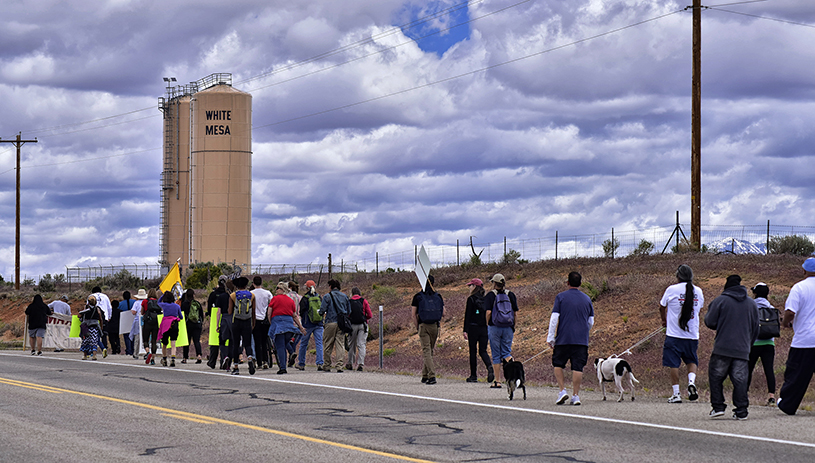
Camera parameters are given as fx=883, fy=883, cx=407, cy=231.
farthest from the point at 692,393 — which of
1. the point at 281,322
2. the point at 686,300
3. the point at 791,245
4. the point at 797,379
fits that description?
the point at 791,245

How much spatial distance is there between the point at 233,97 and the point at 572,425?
5637cm

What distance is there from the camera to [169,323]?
2044 cm

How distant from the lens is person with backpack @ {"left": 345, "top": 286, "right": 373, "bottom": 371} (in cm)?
1864

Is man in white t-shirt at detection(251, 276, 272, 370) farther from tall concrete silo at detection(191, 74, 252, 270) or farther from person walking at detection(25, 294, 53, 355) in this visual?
tall concrete silo at detection(191, 74, 252, 270)

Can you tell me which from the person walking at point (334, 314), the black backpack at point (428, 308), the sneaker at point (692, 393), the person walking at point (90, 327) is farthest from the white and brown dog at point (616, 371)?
the person walking at point (90, 327)

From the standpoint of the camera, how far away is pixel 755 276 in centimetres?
2697

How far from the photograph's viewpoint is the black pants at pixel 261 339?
740 inches

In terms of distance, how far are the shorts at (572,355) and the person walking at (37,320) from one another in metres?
18.5

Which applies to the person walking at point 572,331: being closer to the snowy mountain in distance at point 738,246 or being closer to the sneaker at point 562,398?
the sneaker at point 562,398

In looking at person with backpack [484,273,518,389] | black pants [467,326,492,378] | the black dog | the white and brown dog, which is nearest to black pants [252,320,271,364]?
black pants [467,326,492,378]

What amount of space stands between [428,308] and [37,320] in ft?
49.0

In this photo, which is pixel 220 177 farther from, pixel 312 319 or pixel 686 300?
pixel 686 300

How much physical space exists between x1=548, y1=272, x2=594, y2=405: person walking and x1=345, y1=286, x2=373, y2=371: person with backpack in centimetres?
689

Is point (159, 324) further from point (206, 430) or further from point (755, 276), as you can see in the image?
point (755, 276)
